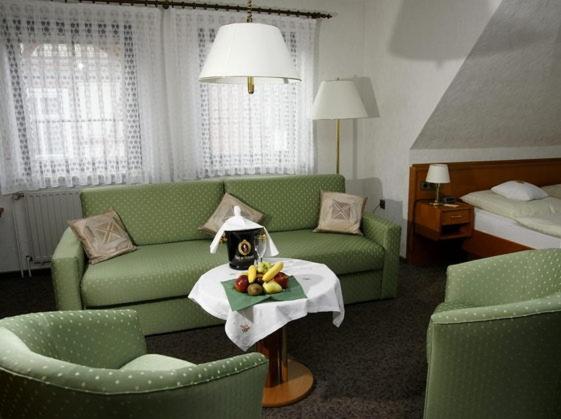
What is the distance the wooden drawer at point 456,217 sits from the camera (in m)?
3.61

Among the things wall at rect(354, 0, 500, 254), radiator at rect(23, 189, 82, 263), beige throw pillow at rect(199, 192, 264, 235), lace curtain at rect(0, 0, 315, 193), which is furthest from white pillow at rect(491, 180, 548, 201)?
radiator at rect(23, 189, 82, 263)

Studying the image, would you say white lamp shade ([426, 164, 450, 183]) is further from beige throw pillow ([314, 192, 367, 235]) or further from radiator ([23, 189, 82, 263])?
radiator ([23, 189, 82, 263])

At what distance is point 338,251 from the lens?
116 inches

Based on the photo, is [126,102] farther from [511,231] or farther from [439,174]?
[511,231]

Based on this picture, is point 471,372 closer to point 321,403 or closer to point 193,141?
point 321,403

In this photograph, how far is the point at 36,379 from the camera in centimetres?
110

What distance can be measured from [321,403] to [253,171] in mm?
2325

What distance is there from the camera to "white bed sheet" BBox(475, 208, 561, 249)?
313 centimetres

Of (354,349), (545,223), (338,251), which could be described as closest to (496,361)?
(354,349)

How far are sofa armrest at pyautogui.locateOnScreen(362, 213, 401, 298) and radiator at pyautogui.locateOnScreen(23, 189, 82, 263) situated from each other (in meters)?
2.29

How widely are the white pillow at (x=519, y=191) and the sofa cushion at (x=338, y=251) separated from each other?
4.54 feet

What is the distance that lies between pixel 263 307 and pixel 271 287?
0.10 m

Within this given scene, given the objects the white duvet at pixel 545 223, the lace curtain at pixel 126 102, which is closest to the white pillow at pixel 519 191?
the white duvet at pixel 545 223

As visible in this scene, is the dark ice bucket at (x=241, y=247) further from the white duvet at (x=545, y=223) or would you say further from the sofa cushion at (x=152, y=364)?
the white duvet at (x=545, y=223)
